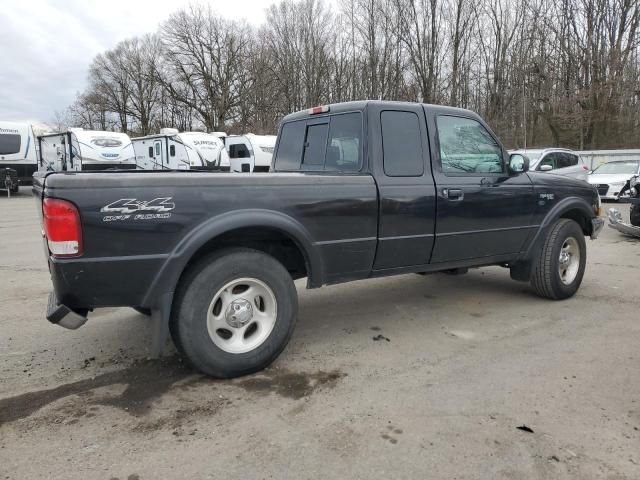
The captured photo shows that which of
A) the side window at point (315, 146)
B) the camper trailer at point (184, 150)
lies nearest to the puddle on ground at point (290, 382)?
the side window at point (315, 146)

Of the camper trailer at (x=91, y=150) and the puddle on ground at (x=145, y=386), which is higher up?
the camper trailer at (x=91, y=150)

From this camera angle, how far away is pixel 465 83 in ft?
108

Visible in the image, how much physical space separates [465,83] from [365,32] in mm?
7535

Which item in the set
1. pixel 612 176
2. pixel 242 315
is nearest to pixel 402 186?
pixel 242 315

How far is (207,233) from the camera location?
3.23 meters

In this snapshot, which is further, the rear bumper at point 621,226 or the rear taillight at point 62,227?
the rear bumper at point 621,226

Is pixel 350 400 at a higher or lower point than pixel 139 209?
lower

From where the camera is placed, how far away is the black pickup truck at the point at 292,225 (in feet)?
9.93

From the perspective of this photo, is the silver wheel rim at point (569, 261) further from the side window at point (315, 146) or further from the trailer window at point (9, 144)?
the trailer window at point (9, 144)

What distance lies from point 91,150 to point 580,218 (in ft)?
63.2

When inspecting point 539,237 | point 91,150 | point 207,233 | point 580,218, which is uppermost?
point 91,150

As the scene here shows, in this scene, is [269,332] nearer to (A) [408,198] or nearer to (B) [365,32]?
(A) [408,198]

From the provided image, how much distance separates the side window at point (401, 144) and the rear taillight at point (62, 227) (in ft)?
7.54

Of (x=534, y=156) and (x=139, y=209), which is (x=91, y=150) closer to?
(x=534, y=156)
